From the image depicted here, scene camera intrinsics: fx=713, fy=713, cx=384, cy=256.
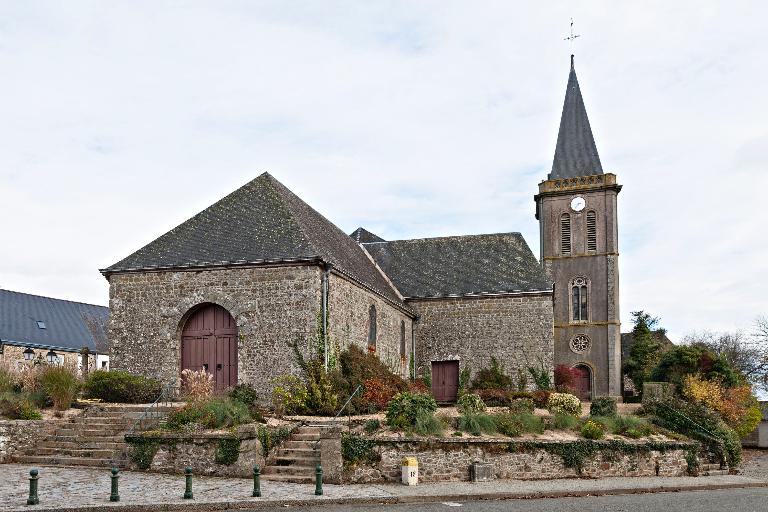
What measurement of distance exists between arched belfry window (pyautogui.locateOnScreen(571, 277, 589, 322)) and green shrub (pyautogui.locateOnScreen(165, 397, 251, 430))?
76.5 ft

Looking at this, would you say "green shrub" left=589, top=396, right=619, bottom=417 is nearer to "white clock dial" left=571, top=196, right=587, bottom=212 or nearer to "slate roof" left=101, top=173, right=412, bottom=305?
"slate roof" left=101, top=173, right=412, bottom=305

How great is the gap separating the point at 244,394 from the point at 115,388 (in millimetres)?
3396

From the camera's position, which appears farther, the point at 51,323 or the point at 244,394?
the point at 51,323

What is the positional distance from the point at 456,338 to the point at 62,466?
16.3 m

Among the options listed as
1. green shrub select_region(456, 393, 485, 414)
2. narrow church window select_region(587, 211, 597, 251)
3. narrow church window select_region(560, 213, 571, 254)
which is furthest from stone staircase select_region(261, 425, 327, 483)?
narrow church window select_region(587, 211, 597, 251)

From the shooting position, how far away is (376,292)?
23406 mm

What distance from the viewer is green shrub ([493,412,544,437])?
16.2 meters

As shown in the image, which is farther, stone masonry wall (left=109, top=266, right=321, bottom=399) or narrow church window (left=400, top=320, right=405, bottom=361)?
narrow church window (left=400, top=320, right=405, bottom=361)

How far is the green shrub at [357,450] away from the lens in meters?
14.6

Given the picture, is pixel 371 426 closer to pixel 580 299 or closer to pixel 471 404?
pixel 471 404

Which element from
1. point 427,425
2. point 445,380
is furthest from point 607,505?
point 445,380

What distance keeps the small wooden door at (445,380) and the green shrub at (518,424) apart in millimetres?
10966

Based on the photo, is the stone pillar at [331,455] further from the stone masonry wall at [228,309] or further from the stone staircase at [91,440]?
the stone masonry wall at [228,309]

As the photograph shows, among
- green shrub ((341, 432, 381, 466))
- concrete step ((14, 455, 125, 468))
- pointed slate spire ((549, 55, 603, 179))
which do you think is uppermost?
pointed slate spire ((549, 55, 603, 179))
